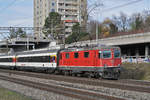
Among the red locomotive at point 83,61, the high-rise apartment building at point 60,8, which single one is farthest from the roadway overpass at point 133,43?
the high-rise apartment building at point 60,8

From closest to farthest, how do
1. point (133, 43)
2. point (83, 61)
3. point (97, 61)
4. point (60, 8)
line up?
1. point (97, 61)
2. point (83, 61)
3. point (133, 43)
4. point (60, 8)

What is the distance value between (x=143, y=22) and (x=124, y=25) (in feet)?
31.8

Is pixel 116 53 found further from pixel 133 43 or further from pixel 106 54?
pixel 133 43

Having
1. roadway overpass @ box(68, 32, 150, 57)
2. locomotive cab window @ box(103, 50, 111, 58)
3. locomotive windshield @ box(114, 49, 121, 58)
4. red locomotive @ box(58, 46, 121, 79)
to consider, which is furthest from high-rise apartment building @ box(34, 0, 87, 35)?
locomotive cab window @ box(103, 50, 111, 58)

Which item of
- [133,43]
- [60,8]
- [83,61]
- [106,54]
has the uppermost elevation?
[60,8]

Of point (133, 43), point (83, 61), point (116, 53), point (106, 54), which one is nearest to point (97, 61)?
point (106, 54)

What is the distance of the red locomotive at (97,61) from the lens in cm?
2177

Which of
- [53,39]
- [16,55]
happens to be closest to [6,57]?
[16,55]

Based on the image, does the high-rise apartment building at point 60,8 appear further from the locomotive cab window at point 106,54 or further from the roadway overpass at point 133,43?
the locomotive cab window at point 106,54

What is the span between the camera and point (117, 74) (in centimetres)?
2194

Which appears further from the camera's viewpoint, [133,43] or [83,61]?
[133,43]

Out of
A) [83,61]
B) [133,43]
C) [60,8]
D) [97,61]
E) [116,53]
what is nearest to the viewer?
[97,61]

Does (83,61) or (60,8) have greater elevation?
(60,8)

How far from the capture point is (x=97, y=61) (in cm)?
2214
